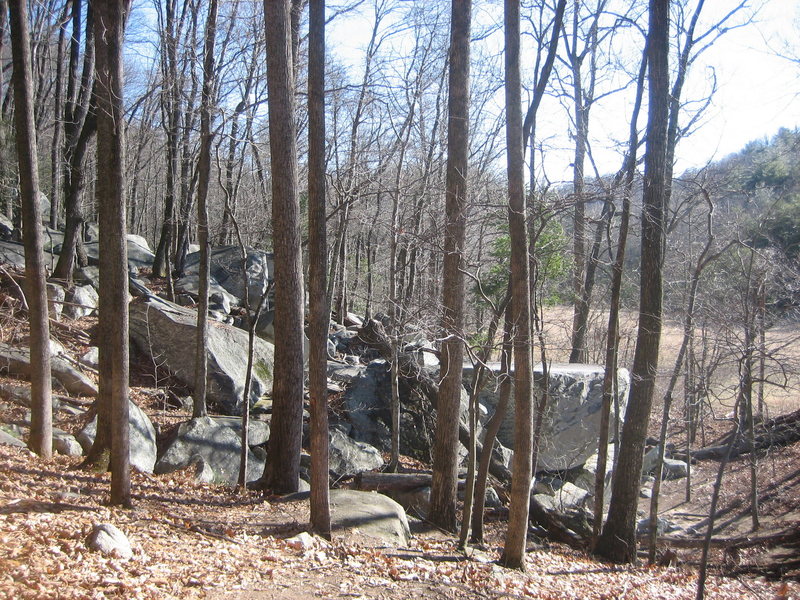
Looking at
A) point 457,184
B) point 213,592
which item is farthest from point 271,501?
point 457,184

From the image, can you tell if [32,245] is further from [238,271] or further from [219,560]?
[238,271]

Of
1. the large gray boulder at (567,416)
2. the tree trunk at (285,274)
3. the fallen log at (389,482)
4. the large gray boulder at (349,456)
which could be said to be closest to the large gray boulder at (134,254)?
the large gray boulder at (349,456)

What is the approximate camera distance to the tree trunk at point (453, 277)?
29.2 feet

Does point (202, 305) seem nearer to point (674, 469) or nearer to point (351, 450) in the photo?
point (351, 450)

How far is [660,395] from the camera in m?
20.4

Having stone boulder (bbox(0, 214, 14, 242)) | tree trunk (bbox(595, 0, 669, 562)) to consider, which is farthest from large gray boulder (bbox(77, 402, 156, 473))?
stone boulder (bbox(0, 214, 14, 242))

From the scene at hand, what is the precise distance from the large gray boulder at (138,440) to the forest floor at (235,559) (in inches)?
17.6

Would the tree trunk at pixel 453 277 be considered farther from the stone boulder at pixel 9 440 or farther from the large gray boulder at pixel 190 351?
the stone boulder at pixel 9 440

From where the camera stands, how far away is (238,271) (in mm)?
20109

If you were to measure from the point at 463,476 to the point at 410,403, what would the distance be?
7.55 ft

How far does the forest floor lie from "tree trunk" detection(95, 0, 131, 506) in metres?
0.65

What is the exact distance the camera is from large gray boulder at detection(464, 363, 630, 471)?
14.3 m

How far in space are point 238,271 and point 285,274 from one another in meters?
12.1

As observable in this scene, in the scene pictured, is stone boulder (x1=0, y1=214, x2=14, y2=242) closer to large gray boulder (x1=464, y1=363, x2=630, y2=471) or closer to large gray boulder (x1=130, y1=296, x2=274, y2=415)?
large gray boulder (x1=130, y1=296, x2=274, y2=415)
